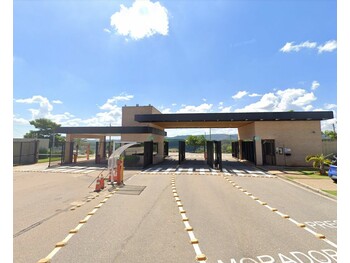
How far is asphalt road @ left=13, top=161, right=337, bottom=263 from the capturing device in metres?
3.97

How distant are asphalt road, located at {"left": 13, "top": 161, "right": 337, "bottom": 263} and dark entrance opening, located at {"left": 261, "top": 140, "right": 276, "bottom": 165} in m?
12.0

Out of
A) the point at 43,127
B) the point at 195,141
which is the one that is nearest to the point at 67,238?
the point at 195,141

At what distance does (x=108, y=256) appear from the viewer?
387 centimetres

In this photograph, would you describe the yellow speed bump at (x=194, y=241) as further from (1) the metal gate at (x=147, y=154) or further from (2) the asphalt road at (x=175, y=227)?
(1) the metal gate at (x=147, y=154)

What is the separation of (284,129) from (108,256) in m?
21.2

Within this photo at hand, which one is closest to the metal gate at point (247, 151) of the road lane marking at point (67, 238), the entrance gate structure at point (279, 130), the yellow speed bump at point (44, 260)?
the entrance gate structure at point (279, 130)

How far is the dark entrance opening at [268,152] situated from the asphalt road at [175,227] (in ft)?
39.3

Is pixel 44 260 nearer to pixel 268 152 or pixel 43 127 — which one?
pixel 268 152

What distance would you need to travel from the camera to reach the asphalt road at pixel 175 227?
3971 mm

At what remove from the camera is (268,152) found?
2117cm

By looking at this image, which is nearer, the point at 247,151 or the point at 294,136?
the point at 294,136

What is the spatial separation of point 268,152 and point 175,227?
1914 centimetres

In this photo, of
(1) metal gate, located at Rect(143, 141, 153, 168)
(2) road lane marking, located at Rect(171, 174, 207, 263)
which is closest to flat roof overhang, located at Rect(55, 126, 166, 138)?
(1) metal gate, located at Rect(143, 141, 153, 168)

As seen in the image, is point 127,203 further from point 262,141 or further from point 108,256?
point 262,141
